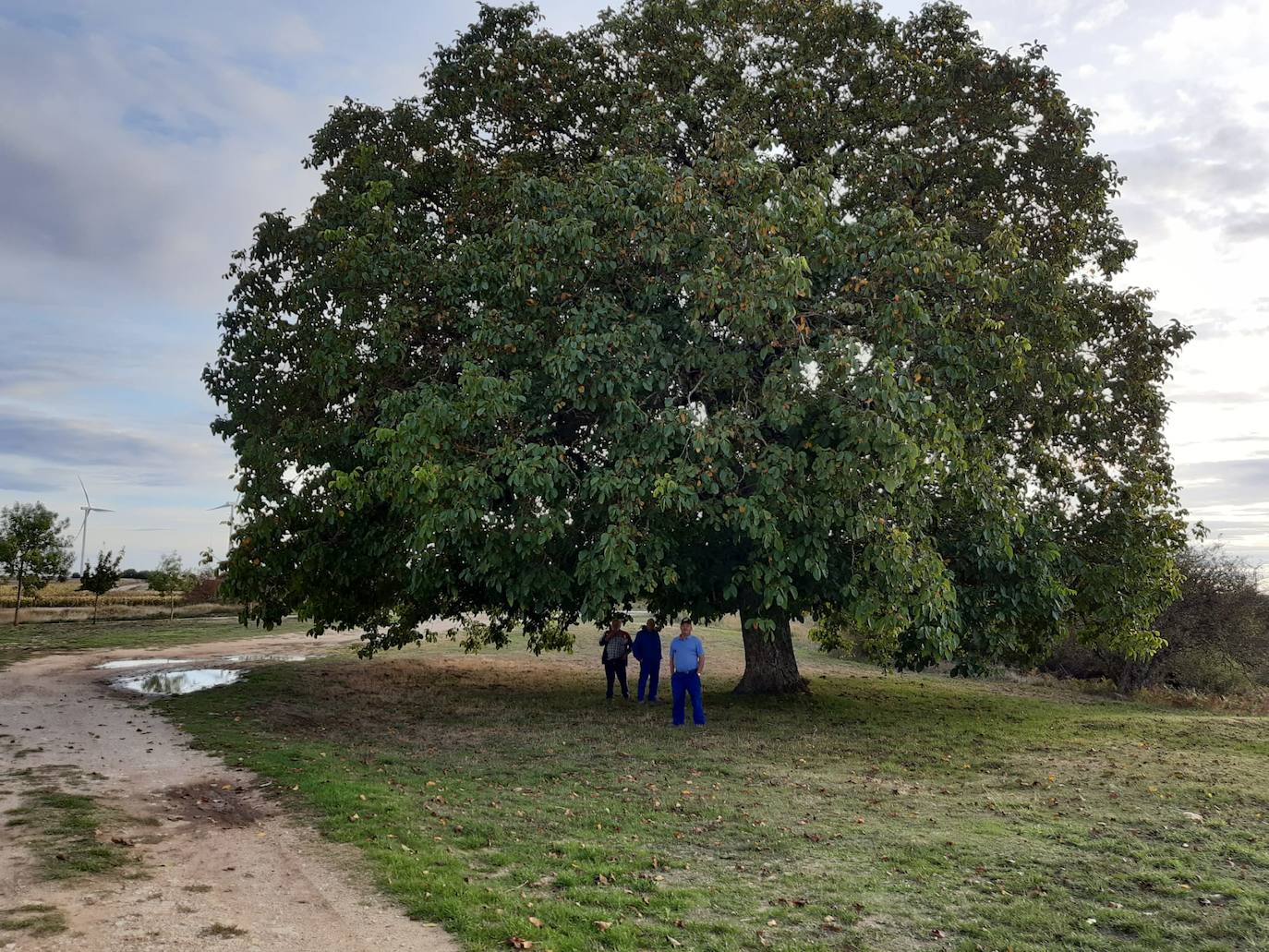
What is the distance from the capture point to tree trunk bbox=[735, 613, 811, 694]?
66.5 ft

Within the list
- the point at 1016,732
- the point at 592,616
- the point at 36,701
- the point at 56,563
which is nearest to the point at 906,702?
the point at 1016,732

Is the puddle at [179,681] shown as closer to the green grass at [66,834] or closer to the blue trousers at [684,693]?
the green grass at [66,834]

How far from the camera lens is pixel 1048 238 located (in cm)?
1886

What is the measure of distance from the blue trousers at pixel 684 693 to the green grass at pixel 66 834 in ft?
29.6

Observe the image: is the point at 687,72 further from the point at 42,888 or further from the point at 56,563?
the point at 56,563

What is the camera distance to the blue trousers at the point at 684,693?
617 inches

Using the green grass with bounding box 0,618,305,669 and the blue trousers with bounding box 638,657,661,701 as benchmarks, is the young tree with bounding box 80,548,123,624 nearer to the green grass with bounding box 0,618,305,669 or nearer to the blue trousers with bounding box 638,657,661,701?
the green grass with bounding box 0,618,305,669

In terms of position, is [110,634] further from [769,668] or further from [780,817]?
[780,817]

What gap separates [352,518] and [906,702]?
13.3 meters

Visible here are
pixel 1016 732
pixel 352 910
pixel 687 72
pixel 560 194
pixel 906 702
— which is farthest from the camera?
pixel 906 702

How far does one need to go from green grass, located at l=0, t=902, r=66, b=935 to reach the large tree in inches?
283

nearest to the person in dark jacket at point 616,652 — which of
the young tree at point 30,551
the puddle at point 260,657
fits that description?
the puddle at point 260,657

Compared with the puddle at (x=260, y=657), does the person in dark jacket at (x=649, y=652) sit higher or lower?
higher

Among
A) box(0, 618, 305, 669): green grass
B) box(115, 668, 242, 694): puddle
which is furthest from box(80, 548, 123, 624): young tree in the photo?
box(115, 668, 242, 694): puddle
